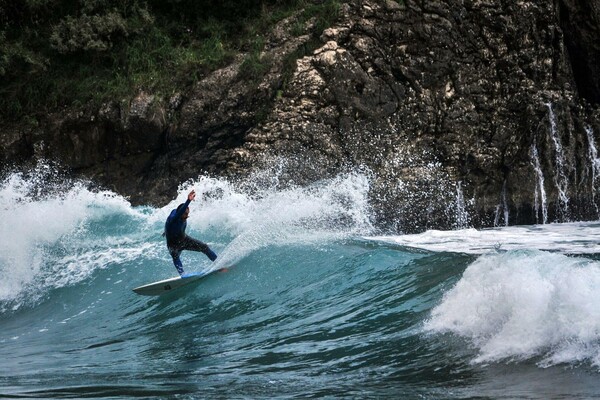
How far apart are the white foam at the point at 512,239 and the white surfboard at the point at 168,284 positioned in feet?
11.8

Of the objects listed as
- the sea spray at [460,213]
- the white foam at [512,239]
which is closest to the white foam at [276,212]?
the white foam at [512,239]

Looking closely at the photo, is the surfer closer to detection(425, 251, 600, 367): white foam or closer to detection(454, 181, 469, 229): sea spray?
detection(425, 251, 600, 367): white foam

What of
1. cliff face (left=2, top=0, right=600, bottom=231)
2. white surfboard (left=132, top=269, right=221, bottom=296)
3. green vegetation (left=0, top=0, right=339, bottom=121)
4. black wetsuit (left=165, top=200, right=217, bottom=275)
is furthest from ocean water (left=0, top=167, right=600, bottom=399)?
green vegetation (left=0, top=0, right=339, bottom=121)

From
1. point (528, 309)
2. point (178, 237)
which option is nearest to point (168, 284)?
point (178, 237)

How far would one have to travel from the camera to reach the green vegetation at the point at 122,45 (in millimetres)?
18328

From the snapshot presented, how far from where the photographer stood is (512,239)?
15172 millimetres

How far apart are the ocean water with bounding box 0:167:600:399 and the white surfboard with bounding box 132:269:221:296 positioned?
0.12m

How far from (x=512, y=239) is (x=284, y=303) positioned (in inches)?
249

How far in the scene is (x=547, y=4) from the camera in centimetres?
1806

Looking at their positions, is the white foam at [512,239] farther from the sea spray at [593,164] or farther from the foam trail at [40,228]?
the foam trail at [40,228]

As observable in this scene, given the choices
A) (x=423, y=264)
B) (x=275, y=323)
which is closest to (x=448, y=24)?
(x=423, y=264)

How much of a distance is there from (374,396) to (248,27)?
13939 mm

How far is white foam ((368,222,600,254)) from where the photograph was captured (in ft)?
45.6

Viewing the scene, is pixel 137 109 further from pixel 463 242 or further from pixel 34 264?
pixel 463 242
